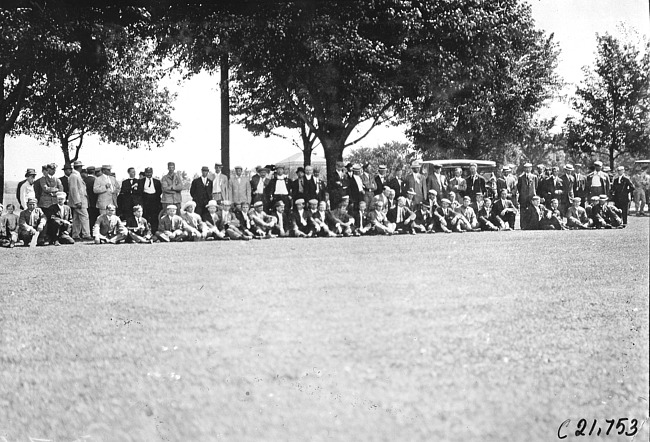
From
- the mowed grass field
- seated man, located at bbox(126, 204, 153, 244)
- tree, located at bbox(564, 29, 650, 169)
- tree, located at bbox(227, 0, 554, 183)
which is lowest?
the mowed grass field

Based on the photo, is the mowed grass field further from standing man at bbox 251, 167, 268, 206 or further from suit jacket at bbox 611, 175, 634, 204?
suit jacket at bbox 611, 175, 634, 204

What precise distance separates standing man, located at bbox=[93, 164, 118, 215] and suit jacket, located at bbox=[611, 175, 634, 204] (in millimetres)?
10179

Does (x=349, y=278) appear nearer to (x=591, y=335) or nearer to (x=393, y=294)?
(x=393, y=294)

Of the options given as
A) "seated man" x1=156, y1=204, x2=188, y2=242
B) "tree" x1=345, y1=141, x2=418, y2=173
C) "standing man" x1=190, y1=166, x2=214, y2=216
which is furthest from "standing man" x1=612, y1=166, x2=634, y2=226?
"tree" x1=345, y1=141, x2=418, y2=173

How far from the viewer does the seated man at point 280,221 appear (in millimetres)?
11617

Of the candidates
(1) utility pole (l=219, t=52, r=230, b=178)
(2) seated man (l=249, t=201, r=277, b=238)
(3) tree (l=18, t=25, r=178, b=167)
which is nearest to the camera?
(3) tree (l=18, t=25, r=178, b=167)

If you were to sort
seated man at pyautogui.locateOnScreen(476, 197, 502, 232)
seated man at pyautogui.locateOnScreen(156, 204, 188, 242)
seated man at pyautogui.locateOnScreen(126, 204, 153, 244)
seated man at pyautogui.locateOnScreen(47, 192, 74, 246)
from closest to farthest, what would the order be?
seated man at pyautogui.locateOnScreen(47, 192, 74, 246)
seated man at pyautogui.locateOnScreen(126, 204, 153, 244)
seated man at pyautogui.locateOnScreen(156, 204, 188, 242)
seated man at pyautogui.locateOnScreen(476, 197, 502, 232)

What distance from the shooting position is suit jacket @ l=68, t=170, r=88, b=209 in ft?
36.4

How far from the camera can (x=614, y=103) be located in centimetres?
699

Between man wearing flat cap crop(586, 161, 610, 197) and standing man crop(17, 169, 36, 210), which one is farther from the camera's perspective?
man wearing flat cap crop(586, 161, 610, 197)

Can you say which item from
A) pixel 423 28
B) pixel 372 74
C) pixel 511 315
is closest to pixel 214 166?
pixel 372 74

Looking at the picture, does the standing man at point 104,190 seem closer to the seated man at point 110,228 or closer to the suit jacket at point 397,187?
the seated man at point 110,228

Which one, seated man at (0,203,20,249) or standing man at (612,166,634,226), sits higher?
standing man at (612,166,634,226)

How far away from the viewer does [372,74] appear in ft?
36.9
